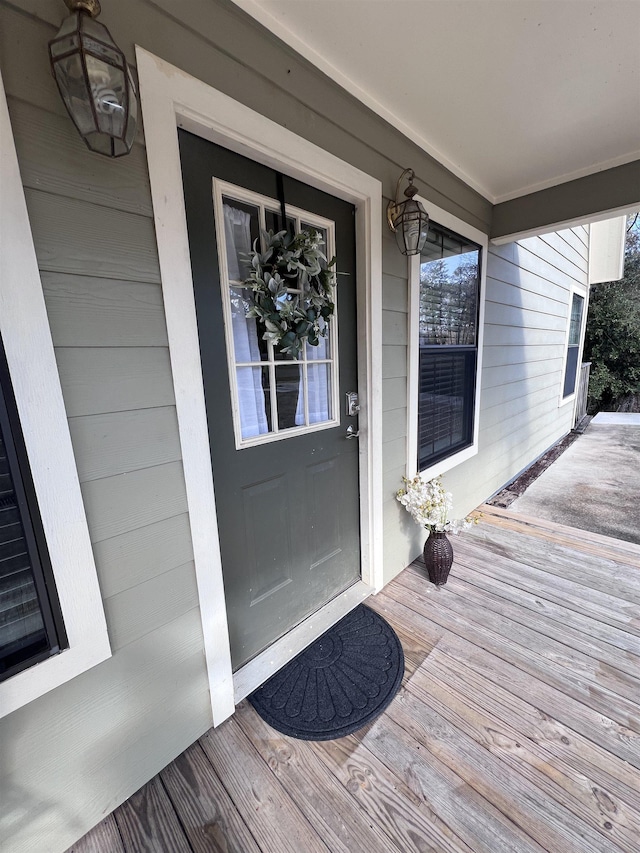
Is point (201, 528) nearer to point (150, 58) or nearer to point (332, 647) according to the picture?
point (332, 647)

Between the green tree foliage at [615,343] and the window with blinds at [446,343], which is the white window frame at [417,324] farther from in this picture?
the green tree foliage at [615,343]

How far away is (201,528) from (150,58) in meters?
1.35

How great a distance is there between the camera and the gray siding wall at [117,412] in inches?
32.1

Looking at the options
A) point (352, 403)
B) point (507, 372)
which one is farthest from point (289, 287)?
point (507, 372)

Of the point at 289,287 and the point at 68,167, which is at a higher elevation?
the point at 68,167

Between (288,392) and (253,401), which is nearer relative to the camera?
(253,401)

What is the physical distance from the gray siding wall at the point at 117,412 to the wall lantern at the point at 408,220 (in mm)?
633

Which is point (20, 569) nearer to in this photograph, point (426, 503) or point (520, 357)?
point (426, 503)

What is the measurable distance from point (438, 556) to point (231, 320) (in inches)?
65.1

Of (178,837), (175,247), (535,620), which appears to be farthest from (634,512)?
(175,247)

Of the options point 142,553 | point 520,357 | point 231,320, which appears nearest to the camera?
point 142,553

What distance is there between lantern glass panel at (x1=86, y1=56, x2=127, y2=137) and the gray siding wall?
0.41ft

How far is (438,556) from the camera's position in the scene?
76.4 inches

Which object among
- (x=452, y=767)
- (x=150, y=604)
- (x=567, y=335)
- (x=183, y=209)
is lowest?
(x=452, y=767)
